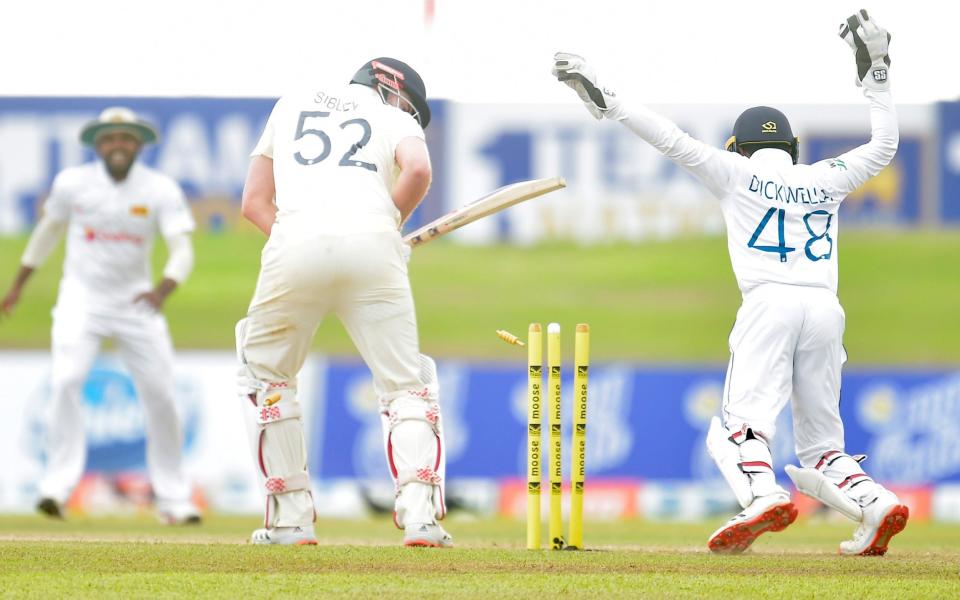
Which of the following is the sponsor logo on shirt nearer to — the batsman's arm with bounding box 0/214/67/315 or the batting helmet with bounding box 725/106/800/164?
the batsman's arm with bounding box 0/214/67/315

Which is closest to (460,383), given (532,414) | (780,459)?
(780,459)

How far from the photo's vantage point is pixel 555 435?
5469 mm

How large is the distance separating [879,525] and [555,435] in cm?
121

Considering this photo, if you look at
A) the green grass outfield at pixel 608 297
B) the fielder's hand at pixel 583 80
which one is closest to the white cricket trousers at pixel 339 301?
the fielder's hand at pixel 583 80

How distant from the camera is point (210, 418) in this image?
12547 mm

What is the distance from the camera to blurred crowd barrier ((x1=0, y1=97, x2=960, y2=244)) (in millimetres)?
14195

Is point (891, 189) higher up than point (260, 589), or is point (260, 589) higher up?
point (891, 189)

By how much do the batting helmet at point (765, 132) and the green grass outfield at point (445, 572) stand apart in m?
1.52

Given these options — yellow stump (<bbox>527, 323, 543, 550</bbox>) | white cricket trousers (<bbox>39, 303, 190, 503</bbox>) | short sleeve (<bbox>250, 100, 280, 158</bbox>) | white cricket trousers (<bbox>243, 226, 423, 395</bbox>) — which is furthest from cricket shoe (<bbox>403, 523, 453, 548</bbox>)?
white cricket trousers (<bbox>39, 303, 190, 503</bbox>)

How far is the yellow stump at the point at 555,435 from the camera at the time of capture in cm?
548

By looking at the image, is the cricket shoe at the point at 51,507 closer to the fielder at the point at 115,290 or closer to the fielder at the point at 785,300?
the fielder at the point at 115,290

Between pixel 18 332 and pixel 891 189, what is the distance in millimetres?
8692

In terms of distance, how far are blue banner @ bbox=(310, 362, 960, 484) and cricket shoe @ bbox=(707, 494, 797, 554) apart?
6813 mm

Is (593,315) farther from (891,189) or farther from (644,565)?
(644,565)
